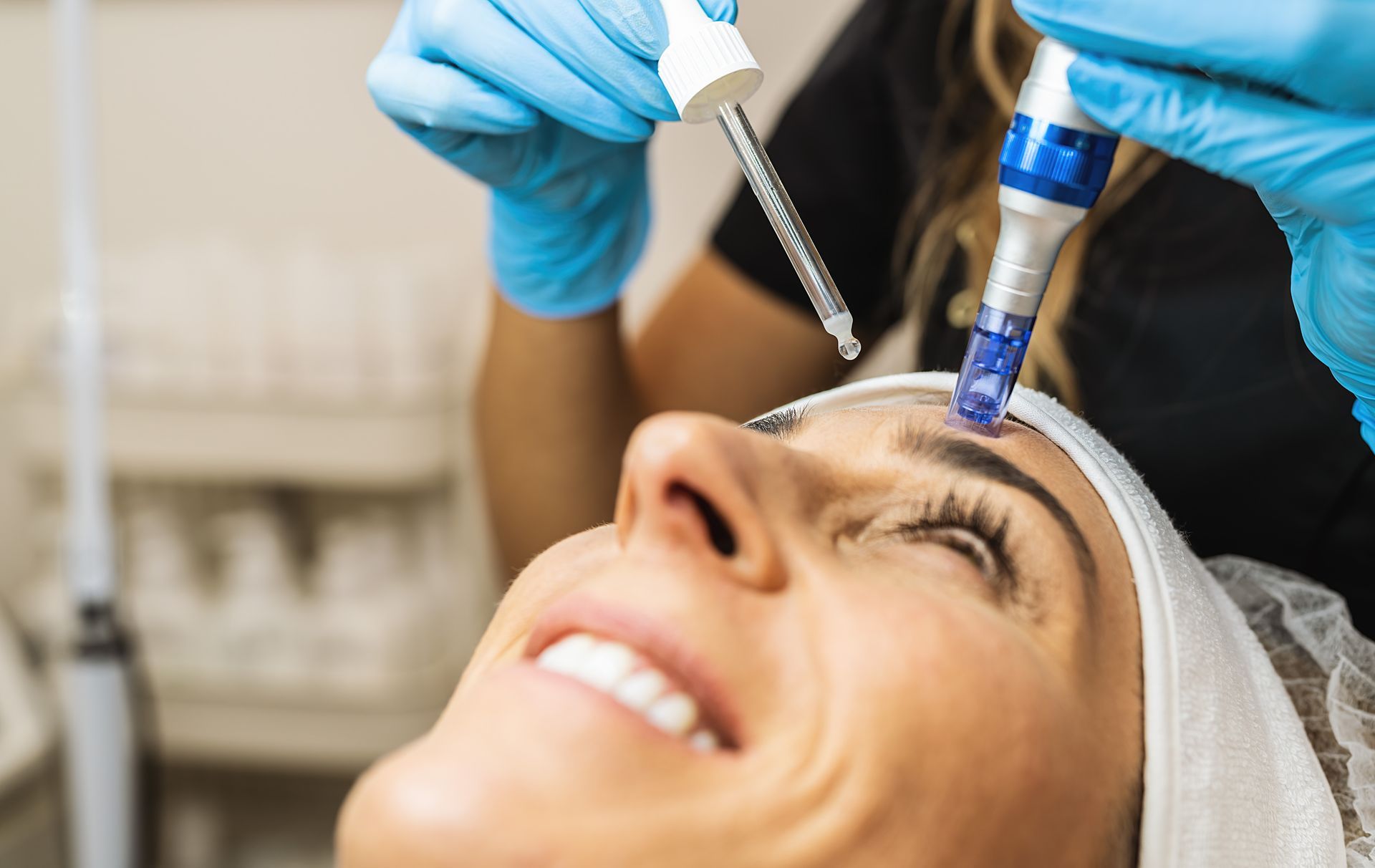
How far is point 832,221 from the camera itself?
1.35 m

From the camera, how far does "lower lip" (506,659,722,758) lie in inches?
22.0

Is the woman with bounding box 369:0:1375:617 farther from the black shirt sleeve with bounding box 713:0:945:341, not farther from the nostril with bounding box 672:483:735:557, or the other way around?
the nostril with bounding box 672:483:735:557

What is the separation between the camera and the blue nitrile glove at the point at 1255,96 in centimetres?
61

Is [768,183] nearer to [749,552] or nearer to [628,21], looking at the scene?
[628,21]

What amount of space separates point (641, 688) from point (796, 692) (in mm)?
83

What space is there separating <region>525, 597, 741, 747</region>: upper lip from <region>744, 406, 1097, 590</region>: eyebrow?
0.23 m

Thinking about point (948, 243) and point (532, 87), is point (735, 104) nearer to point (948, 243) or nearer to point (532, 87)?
point (532, 87)

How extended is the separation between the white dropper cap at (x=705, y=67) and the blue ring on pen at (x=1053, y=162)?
0.19 m

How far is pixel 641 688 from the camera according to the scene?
59cm

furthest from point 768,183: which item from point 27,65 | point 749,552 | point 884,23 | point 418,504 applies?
point 27,65

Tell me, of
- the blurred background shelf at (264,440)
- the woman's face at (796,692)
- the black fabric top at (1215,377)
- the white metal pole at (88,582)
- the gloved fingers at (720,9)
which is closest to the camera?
the woman's face at (796,692)

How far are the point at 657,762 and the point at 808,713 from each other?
9cm

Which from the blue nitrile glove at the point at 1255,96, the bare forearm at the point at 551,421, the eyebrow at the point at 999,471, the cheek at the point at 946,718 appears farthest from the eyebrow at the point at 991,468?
the bare forearm at the point at 551,421

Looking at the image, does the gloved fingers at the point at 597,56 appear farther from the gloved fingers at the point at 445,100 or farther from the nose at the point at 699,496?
the nose at the point at 699,496
